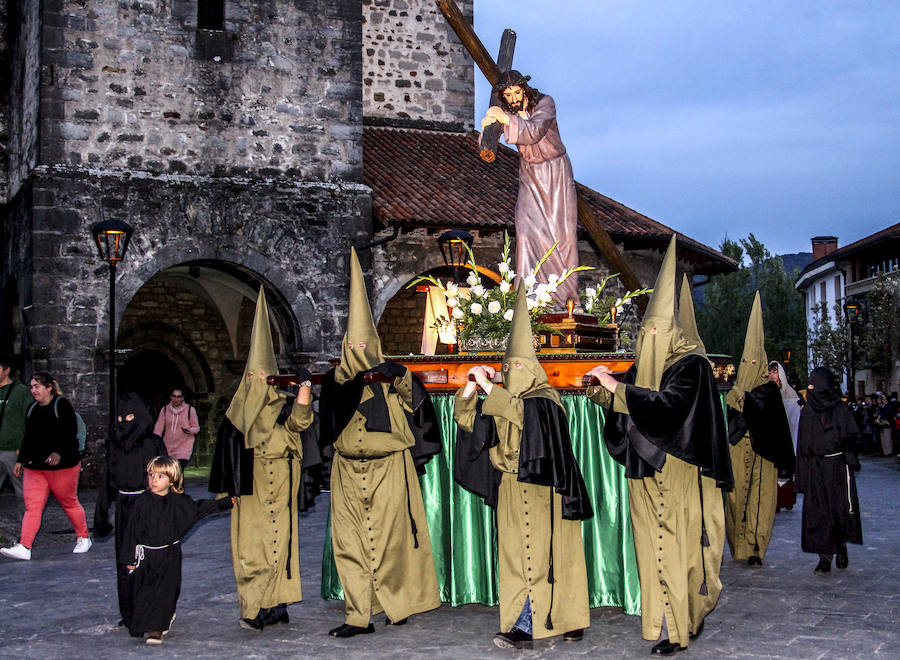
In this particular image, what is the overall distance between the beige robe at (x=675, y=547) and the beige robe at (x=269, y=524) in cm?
207

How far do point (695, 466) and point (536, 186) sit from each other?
2.83 meters

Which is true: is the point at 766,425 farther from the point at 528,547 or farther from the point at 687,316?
the point at 528,547

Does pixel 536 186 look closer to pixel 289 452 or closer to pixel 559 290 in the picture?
pixel 559 290

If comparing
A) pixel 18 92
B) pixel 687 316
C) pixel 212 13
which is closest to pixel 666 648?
pixel 687 316

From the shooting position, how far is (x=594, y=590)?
6453 millimetres

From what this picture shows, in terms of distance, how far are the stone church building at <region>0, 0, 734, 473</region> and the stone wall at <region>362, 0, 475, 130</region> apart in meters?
2.54

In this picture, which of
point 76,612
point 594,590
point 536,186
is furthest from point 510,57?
point 76,612

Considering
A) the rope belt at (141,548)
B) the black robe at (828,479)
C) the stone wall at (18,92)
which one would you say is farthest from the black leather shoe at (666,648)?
the stone wall at (18,92)

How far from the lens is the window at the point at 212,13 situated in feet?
50.2

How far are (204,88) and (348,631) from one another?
36.3ft

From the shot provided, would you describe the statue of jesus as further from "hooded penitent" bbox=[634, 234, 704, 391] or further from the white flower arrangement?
"hooded penitent" bbox=[634, 234, 704, 391]

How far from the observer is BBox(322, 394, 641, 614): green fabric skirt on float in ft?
21.2

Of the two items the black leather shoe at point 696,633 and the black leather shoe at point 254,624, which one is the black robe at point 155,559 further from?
the black leather shoe at point 696,633

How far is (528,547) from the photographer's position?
221 inches
